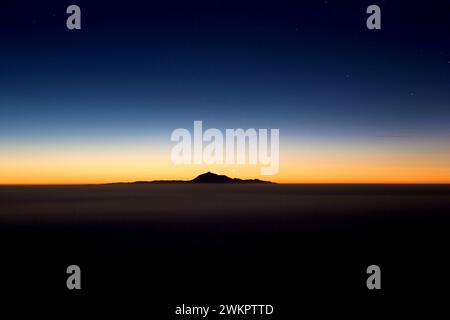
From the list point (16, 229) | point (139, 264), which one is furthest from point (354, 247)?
point (16, 229)

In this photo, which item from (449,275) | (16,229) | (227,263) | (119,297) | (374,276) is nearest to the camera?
(119,297)

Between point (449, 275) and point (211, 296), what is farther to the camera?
point (449, 275)

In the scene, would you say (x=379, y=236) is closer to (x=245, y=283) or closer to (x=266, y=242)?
(x=266, y=242)

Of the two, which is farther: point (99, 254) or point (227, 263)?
point (99, 254)

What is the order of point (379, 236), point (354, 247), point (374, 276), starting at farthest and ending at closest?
point (379, 236), point (354, 247), point (374, 276)

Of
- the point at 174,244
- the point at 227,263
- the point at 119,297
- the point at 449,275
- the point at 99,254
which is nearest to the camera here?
the point at 119,297

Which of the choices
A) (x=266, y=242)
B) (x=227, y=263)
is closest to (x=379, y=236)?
(x=266, y=242)

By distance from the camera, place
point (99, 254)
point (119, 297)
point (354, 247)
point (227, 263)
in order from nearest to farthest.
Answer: point (119, 297)
point (227, 263)
point (99, 254)
point (354, 247)

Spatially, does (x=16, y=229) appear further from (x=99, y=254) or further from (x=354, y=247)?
(x=354, y=247)
